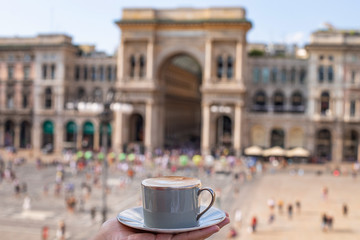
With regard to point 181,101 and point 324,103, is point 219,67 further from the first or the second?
point 181,101

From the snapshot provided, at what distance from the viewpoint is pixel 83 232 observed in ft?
93.1

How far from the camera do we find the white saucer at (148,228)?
3156 millimetres

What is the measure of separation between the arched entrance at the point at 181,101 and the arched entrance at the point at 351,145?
21113 millimetres

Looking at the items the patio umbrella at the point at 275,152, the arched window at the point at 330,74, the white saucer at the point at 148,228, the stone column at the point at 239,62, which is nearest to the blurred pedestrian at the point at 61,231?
the white saucer at the point at 148,228

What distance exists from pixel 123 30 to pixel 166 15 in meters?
6.41

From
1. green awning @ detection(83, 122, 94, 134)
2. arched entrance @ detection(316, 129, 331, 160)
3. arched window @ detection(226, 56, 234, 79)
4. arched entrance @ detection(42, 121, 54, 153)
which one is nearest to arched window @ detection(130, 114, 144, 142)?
green awning @ detection(83, 122, 94, 134)

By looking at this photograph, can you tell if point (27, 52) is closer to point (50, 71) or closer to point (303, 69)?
point (50, 71)

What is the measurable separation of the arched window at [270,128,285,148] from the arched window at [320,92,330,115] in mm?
6198

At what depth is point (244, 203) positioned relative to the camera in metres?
36.7

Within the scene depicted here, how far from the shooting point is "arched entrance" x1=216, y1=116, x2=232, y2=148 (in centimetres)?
6408

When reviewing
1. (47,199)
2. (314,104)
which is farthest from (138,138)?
(47,199)

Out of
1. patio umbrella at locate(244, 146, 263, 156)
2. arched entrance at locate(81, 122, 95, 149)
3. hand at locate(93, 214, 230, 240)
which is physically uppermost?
hand at locate(93, 214, 230, 240)

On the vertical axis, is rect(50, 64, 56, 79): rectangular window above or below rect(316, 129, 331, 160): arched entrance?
above

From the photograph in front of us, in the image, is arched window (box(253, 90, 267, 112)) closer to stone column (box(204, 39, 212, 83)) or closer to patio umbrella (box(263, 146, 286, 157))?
stone column (box(204, 39, 212, 83))
